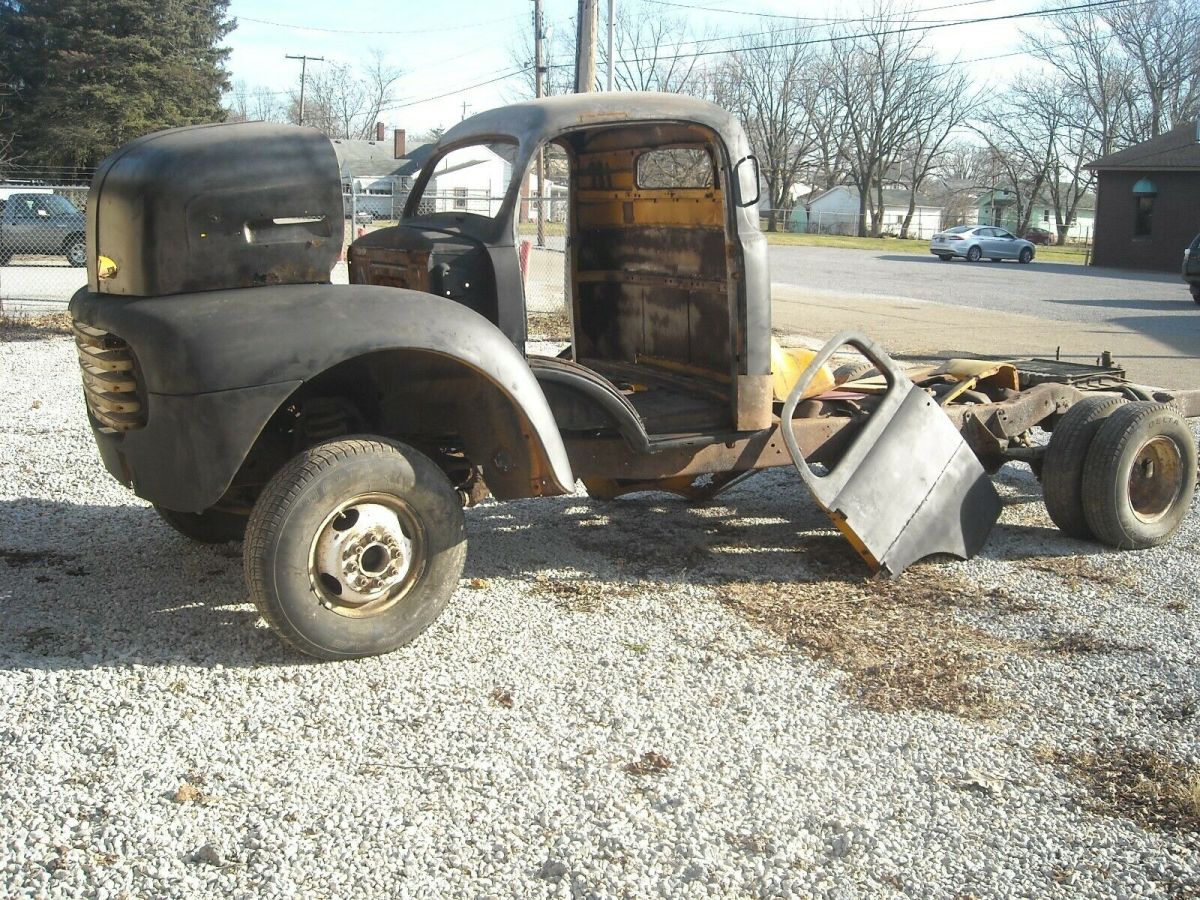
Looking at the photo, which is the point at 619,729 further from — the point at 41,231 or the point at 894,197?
the point at 894,197

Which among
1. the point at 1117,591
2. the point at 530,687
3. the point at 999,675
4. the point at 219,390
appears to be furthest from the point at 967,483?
the point at 219,390

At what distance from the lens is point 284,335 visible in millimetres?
3893

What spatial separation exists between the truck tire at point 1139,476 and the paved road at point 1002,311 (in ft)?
21.7

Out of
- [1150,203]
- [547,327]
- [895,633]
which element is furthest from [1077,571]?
[1150,203]

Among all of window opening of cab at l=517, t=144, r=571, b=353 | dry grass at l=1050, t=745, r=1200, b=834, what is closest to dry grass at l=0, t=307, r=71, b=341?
window opening of cab at l=517, t=144, r=571, b=353

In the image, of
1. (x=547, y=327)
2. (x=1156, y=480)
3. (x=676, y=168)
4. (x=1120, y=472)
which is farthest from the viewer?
(x=547, y=327)

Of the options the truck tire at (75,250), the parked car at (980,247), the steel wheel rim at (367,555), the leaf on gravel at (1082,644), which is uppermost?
the parked car at (980,247)

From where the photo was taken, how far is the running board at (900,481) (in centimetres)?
516

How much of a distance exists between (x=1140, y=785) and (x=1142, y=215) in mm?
39206

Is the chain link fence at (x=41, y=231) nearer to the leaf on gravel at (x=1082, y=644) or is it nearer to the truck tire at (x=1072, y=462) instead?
the truck tire at (x=1072, y=462)

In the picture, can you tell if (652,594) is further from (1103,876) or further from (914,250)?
(914,250)

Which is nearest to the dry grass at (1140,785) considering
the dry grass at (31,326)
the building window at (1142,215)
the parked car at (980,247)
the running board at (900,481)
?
the running board at (900,481)

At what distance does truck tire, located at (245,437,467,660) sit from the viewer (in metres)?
3.98

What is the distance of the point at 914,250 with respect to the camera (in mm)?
47500
